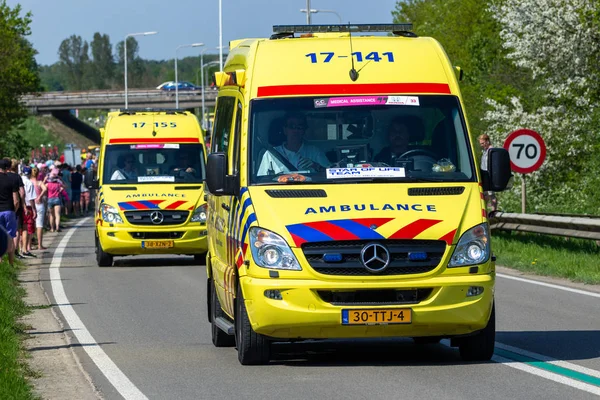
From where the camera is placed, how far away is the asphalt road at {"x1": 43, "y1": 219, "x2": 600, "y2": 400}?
351 inches

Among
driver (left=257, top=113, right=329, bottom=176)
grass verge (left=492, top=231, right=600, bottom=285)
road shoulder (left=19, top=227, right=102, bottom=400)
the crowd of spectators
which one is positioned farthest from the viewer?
the crowd of spectators

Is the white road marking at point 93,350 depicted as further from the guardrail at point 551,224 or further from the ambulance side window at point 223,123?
the guardrail at point 551,224

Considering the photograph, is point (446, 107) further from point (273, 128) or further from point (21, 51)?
point (21, 51)

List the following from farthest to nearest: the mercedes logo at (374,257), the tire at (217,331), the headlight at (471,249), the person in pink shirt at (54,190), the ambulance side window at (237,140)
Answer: the person in pink shirt at (54,190) → the tire at (217,331) → the ambulance side window at (237,140) → the headlight at (471,249) → the mercedes logo at (374,257)

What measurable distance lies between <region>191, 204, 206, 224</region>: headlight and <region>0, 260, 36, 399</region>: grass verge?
3935 millimetres

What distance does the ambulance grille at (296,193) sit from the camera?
995cm

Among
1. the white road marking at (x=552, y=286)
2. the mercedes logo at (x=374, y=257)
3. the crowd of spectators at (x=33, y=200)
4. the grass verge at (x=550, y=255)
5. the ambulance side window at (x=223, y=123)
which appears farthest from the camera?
the crowd of spectators at (x=33, y=200)

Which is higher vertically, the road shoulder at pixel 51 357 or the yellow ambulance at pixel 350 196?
the yellow ambulance at pixel 350 196

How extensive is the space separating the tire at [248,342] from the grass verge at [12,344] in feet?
5.18

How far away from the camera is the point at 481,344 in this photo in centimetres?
1014

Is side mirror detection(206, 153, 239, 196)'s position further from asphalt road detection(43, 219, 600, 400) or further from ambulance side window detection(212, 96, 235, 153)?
asphalt road detection(43, 219, 600, 400)

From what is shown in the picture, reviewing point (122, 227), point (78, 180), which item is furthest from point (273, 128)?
point (78, 180)

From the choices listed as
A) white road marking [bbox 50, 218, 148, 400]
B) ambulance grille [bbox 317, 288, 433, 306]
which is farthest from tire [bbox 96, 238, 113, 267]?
ambulance grille [bbox 317, 288, 433, 306]

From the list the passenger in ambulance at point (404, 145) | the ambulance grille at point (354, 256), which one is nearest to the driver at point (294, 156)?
the passenger in ambulance at point (404, 145)
